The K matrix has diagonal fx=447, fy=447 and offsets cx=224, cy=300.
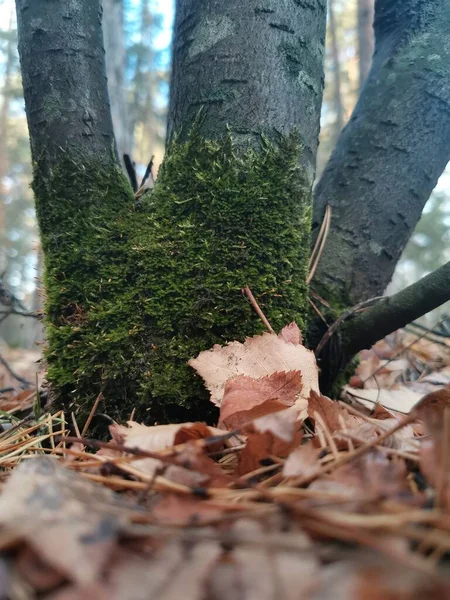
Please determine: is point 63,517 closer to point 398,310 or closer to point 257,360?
point 257,360

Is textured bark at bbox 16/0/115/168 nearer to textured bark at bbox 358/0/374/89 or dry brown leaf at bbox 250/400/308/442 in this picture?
dry brown leaf at bbox 250/400/308/442

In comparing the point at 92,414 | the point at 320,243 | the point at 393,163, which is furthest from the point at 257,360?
the point at 393,163

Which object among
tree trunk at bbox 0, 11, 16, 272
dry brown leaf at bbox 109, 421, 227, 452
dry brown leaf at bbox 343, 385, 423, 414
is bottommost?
dry brown leaf at bbox 343, 385, 423, 414

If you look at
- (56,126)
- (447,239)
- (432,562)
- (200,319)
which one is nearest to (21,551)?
(432,562)

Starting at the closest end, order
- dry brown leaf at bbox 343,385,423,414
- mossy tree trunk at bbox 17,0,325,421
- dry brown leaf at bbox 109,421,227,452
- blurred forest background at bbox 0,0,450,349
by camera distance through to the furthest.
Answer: dry brown leaf at bbox 109,421,227,452 < mossy tree trunk at bbox 17,0,325,421 < dry brown leaf at bbox 343,385,423,414 < blurred forest background at bbox 0,0,450,349

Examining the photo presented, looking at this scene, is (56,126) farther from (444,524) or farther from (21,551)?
(444,524)

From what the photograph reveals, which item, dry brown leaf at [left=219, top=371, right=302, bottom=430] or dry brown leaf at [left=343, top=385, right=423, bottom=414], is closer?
dry brown leaf at [left=219, top=371, right=302, bottom=430]

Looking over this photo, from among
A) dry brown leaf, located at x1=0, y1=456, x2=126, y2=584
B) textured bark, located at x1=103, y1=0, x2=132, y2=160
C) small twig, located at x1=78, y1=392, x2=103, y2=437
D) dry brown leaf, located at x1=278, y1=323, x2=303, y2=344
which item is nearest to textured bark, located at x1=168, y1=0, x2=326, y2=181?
dry brown leaf, located at x1=278, y1=323, x2=303, y2=344
